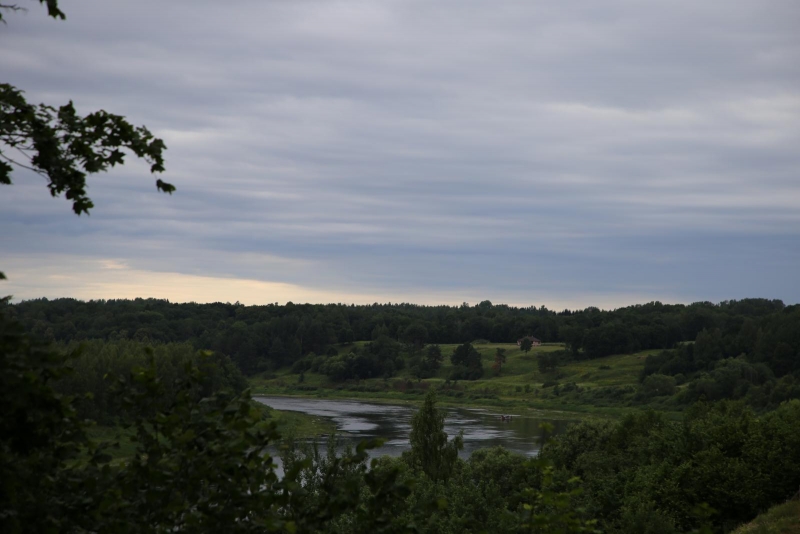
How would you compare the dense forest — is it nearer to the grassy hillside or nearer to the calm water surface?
the grassy hillside

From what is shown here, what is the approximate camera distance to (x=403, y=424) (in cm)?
9662

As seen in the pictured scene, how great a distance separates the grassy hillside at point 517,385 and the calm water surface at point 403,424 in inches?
369

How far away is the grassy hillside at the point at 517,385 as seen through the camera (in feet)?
397

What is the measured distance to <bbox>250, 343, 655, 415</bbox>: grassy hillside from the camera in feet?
397

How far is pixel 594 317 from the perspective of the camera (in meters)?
190

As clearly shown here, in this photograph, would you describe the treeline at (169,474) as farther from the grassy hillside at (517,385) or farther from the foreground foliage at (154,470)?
the grassy hillside at (517,385)

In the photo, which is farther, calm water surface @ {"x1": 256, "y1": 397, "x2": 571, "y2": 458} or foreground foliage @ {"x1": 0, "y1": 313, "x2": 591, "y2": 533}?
calm water surface @ {"x1": 256, "y1": 397, "x2": 571, "y2": 458}

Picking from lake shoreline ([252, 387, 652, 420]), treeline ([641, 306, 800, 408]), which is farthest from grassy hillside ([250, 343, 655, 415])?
treeline ([641, 306, 800, 408])

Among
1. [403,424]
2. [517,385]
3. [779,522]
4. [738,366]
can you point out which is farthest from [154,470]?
[517,385]

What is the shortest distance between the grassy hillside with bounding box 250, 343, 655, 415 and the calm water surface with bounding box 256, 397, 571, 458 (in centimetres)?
938

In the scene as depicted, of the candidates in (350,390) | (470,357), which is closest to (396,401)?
(350,390)

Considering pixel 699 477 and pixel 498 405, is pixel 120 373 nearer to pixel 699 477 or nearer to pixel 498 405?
pixel 699 477

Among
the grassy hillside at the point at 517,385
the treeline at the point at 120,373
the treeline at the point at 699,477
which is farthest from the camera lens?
the grassy hillside at the point at 517,385

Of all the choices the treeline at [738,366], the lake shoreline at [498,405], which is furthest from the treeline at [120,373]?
the treeline at [738,366]
